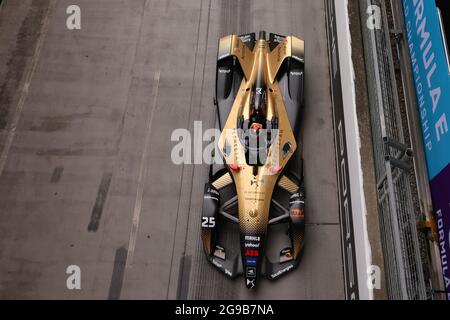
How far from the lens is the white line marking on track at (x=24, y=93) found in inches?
401

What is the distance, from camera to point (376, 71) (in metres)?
8.35

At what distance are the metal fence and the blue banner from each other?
512 millimetres

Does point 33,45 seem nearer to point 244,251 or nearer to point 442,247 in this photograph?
point 244,251

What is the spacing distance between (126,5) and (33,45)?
2.62 metres

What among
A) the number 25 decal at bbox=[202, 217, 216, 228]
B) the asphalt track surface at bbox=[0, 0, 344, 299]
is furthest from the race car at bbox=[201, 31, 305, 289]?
the asphalt track surface at bbox=[0, 0, 344, 299]

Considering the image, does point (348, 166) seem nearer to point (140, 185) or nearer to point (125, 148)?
point (140, 185)

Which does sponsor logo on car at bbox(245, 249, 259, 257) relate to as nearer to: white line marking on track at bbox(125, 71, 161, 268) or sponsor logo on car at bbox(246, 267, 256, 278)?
sponsor logo on car at bbox(246, 267, 256, 278)

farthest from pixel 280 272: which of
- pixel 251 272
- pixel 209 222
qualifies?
pixel 209 222

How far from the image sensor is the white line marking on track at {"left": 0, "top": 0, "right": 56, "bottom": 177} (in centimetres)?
1018

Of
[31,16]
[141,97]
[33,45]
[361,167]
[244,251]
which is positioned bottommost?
[244,251]

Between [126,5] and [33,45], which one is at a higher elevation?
[126,5]
